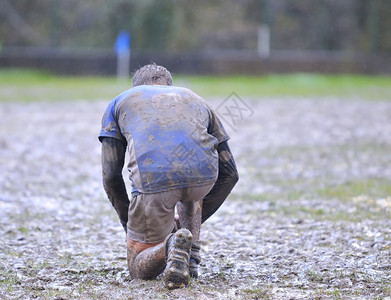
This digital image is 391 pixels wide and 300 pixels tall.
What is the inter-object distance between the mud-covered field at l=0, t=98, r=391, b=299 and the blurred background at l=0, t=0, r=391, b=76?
14044mm

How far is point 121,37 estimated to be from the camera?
1147 inches

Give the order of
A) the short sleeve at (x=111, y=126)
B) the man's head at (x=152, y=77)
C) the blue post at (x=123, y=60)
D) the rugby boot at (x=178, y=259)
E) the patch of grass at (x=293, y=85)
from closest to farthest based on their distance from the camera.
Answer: the rugby boot at (x=178, y=259), the short sleeve at (x=111, y=126), the man's head at (x=152, y=77), the patch of grass at (x=293, y=85), the blue post at (x=123, y=60)

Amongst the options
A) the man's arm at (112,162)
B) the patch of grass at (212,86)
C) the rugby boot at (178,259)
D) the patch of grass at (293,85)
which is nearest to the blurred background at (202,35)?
the patch of grass at (212,86)

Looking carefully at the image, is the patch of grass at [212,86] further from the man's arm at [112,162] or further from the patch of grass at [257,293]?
the patch of grass at [257,293]

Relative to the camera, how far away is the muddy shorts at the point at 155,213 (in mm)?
4715

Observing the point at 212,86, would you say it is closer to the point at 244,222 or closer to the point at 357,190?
the point at 357,190

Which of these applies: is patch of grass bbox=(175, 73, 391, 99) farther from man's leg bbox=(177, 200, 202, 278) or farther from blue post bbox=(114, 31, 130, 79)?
man's leg bbox=(177, 200, 202, 278)

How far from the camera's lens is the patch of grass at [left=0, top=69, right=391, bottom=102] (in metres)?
22.2

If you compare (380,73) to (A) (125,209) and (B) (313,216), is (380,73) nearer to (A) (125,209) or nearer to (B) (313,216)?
(B) (313,216)

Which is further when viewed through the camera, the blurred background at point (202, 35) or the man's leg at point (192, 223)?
the blurred background at point (202, 35)

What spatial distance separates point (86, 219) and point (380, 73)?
2544 centimetres

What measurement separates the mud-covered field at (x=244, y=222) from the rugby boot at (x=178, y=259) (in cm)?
10

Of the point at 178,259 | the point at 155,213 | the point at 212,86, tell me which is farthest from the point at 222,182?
the point at 212,86

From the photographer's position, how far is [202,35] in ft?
117
